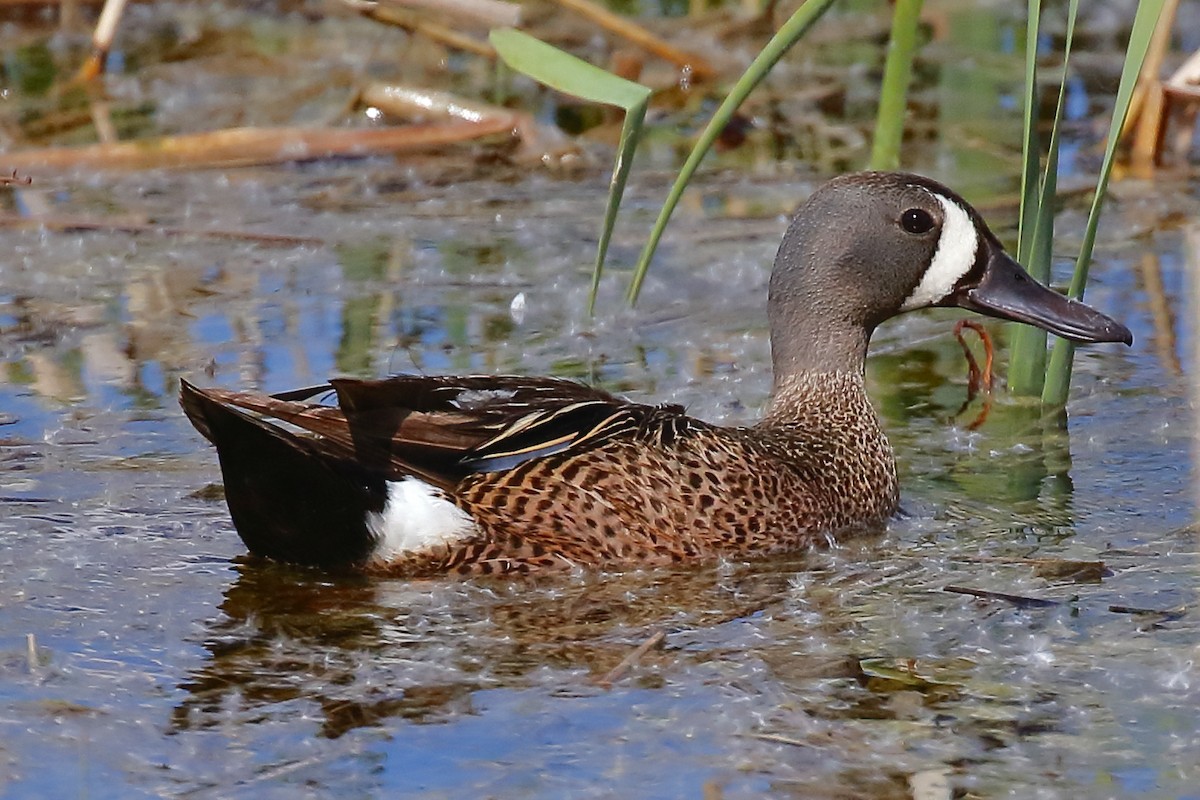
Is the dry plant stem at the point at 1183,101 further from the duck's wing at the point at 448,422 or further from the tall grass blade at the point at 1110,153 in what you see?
the duck's wing at the point at 448,422

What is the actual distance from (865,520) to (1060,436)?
79 centimetres

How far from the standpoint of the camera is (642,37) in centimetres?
911

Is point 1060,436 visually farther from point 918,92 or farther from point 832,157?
point 918,92

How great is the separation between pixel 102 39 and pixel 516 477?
212 inches

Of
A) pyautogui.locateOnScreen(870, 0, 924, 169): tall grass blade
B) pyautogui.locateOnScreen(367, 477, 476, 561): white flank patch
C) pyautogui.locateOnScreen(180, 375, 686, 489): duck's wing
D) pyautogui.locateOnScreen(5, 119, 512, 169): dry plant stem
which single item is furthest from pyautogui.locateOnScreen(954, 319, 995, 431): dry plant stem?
pyautogui.locateOnScreen(5, 119, 512, 169): dry plant stem

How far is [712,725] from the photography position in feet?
12.0

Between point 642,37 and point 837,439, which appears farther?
point 642,37

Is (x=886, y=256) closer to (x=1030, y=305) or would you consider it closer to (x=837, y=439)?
(x=1030, y=305)

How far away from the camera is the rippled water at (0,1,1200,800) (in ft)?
11.5

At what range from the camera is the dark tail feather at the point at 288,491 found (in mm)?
4383

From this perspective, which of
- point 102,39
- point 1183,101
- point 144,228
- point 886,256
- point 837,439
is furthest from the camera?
point 102,39

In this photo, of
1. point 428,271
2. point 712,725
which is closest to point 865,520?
point 712,725

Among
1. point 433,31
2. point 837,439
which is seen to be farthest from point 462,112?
point 837,439

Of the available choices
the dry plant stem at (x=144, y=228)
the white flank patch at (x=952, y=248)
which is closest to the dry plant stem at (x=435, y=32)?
the dry plant stem at (x=144, y=228)
